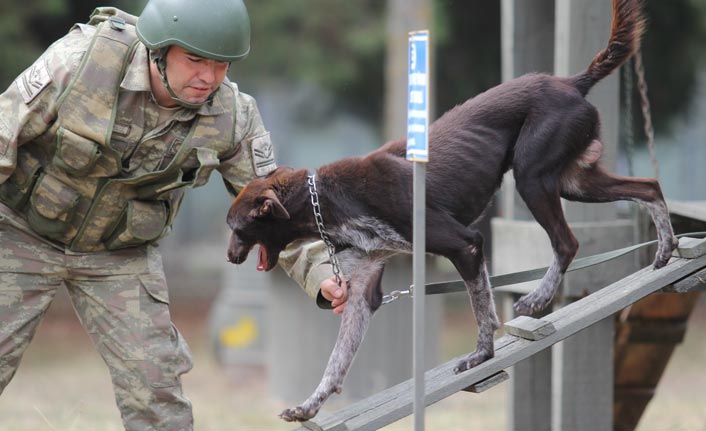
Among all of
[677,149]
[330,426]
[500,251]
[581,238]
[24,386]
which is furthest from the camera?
[677,149]

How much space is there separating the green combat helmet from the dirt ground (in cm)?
282

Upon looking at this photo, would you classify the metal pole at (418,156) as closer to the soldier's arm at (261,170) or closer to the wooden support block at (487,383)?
the wooden support block at (487,383)

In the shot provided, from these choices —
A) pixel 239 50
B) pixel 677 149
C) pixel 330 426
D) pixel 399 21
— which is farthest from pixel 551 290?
pixel 677 149

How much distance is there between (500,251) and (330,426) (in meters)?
2.26

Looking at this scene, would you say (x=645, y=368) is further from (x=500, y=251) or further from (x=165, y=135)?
(x=165, y=135)

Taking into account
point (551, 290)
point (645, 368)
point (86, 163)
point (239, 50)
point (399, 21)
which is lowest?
point (645, 368)

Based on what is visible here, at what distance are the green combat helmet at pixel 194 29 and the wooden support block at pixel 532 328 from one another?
170 centimetres

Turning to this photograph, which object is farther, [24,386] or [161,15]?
[24,386]

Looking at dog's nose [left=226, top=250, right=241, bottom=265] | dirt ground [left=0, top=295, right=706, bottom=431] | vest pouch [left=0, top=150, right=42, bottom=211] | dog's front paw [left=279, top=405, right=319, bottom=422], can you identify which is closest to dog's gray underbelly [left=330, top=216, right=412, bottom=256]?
dog's nose [left=226, top=250, right=241, bottom=265]

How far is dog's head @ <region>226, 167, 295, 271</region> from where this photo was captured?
4.59 metres

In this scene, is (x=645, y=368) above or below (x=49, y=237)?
below

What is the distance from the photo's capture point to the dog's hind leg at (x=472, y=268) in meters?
4.51

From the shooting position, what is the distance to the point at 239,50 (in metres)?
4.47

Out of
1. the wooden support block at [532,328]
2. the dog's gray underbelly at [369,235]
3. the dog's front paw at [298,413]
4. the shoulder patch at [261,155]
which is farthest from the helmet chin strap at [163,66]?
the wooden support block at [532,328]
